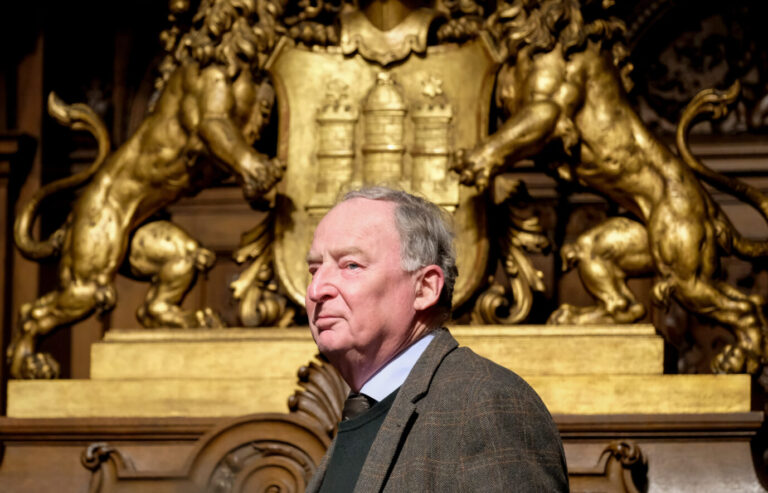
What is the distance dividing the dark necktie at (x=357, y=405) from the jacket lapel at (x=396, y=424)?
95 mm

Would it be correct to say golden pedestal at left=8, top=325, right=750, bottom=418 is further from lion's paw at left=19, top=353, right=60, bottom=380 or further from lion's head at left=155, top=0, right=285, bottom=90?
lion's head at left=155, top=0, right=285, bottom=90

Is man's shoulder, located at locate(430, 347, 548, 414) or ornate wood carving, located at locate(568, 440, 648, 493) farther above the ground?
man's shoulder, located at locate(430, 347, 548, 414)

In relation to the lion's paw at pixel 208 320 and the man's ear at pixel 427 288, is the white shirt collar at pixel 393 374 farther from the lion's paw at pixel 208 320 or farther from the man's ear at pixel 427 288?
the lion's paw at pixel 208 320

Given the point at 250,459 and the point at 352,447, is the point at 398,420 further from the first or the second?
the point at 250,459

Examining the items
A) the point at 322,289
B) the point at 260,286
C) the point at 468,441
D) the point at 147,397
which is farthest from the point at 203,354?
the point at 468,441

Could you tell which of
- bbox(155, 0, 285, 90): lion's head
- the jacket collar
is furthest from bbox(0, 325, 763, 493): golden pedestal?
the jacket collar

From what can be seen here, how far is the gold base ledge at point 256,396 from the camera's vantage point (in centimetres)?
310

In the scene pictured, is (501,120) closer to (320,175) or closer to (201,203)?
(320,175)

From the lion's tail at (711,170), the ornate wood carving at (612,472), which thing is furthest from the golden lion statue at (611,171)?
the ornate wood carving at (612,472)

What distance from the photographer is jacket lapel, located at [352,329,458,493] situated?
1.69 metres

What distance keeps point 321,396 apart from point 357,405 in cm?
127

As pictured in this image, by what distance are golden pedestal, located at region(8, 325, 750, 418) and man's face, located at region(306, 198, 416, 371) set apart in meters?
1.29

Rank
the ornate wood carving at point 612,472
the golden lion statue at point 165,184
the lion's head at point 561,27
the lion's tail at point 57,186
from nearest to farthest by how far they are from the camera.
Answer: the ornate wood carving at point 612,472 → the lion's head at point 561,27 → the golden lion statue at point 165,184 → the lion's tail at point 57,186

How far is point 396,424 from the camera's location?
1722 millimetres
